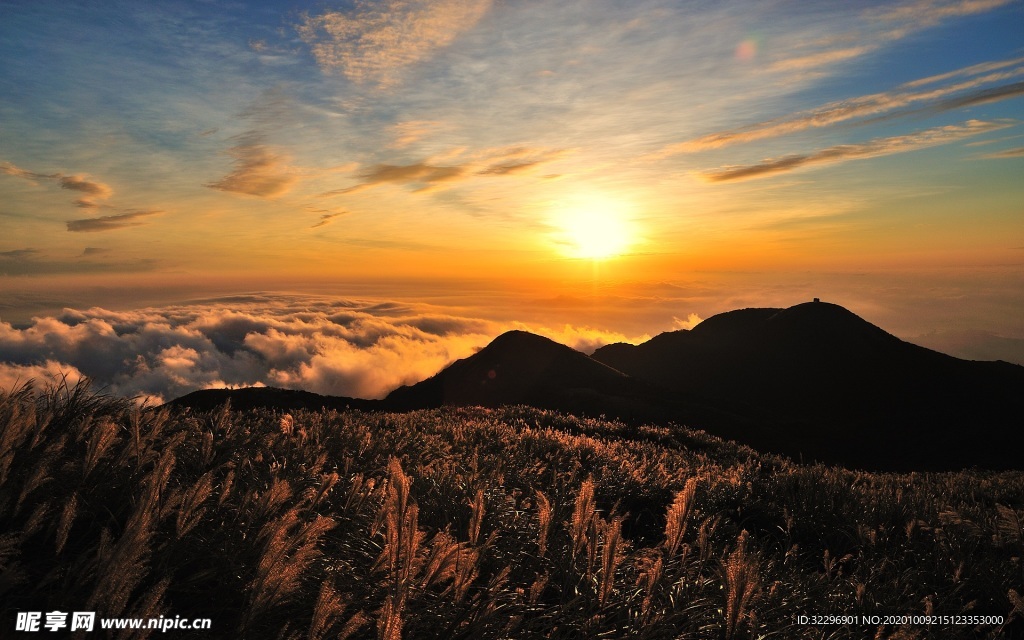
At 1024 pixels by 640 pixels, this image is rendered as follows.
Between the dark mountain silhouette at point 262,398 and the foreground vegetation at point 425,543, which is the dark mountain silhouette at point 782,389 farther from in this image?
the foreground vegetation at point 425,543

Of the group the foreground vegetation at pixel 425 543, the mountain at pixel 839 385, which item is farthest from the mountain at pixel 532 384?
the foreground vegetation at pixel 425 543

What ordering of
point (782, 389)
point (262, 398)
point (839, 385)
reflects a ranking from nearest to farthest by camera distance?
point (262, 398)
point (839, 385)
point (782, 389)

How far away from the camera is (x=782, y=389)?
215 ft

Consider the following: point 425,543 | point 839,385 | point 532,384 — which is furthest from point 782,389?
point 425,543

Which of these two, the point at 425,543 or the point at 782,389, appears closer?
the point at 425,543

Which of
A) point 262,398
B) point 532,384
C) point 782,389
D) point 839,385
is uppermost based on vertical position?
point 262,398

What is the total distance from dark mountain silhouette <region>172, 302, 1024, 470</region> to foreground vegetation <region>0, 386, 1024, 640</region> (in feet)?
61.4

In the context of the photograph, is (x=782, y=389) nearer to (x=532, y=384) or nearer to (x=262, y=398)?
(x=532, y=384)

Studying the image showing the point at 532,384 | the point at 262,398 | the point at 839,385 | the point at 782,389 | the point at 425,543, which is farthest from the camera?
the point at 782,389

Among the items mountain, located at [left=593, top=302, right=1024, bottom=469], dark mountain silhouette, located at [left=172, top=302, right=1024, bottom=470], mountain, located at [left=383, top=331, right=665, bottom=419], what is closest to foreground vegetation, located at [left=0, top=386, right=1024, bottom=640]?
dark mountain silhouette, located at [left=172, top=302, right=1024, bottom=470]

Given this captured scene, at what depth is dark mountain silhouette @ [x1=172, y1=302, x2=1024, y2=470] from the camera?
4088 cm

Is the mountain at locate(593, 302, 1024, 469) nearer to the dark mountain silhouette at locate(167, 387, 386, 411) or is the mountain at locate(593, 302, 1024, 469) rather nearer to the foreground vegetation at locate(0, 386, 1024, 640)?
the dark mountain silhouette at locate(167, 387, 386, 411)

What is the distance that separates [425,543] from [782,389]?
69628 mm

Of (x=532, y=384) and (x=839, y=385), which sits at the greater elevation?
(x=532, y=384)
